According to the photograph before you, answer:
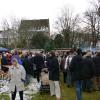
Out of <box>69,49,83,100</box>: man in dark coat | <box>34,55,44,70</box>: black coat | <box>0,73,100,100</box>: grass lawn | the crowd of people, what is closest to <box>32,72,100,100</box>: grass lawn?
<box>0,73,100,100</box>: grass lawn

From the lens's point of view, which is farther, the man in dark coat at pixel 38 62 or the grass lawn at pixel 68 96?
the man in dark coat at pixel 38 62

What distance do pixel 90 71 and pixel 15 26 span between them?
244ft

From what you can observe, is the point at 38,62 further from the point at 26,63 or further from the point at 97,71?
the point at 97,71

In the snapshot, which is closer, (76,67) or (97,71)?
(76,67)

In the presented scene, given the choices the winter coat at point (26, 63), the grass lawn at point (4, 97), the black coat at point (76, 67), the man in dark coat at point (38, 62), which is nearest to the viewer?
the black coat at point (76, 67)

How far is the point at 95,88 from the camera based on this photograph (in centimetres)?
1661

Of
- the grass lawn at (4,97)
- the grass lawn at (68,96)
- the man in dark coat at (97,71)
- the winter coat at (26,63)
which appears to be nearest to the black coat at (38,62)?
the winter coat at (26,63)

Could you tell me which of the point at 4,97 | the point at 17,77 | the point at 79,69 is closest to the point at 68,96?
the point at 4,97

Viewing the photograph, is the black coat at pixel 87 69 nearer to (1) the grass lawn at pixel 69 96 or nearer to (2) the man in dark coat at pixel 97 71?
(1) the grass lawn at pixel 69 96

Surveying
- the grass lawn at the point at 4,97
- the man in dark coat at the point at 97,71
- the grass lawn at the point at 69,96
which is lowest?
the grass lawn at the point at 69,96

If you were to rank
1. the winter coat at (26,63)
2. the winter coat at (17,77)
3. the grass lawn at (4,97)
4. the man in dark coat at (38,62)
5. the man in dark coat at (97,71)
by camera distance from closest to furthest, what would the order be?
the winter coat at (17,77) → the grass lawn at (4,97) → the man in dark coat at (97,71) → the man in dark coat at (38,62) → the winter coat at (26,63)

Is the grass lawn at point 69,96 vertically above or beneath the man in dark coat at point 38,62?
beneath

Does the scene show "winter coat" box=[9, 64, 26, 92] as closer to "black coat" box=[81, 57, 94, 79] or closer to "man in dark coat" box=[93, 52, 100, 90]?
"black coat" box=[81, 57, 94, 79]

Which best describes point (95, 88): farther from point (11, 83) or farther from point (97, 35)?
point (97, 35)
